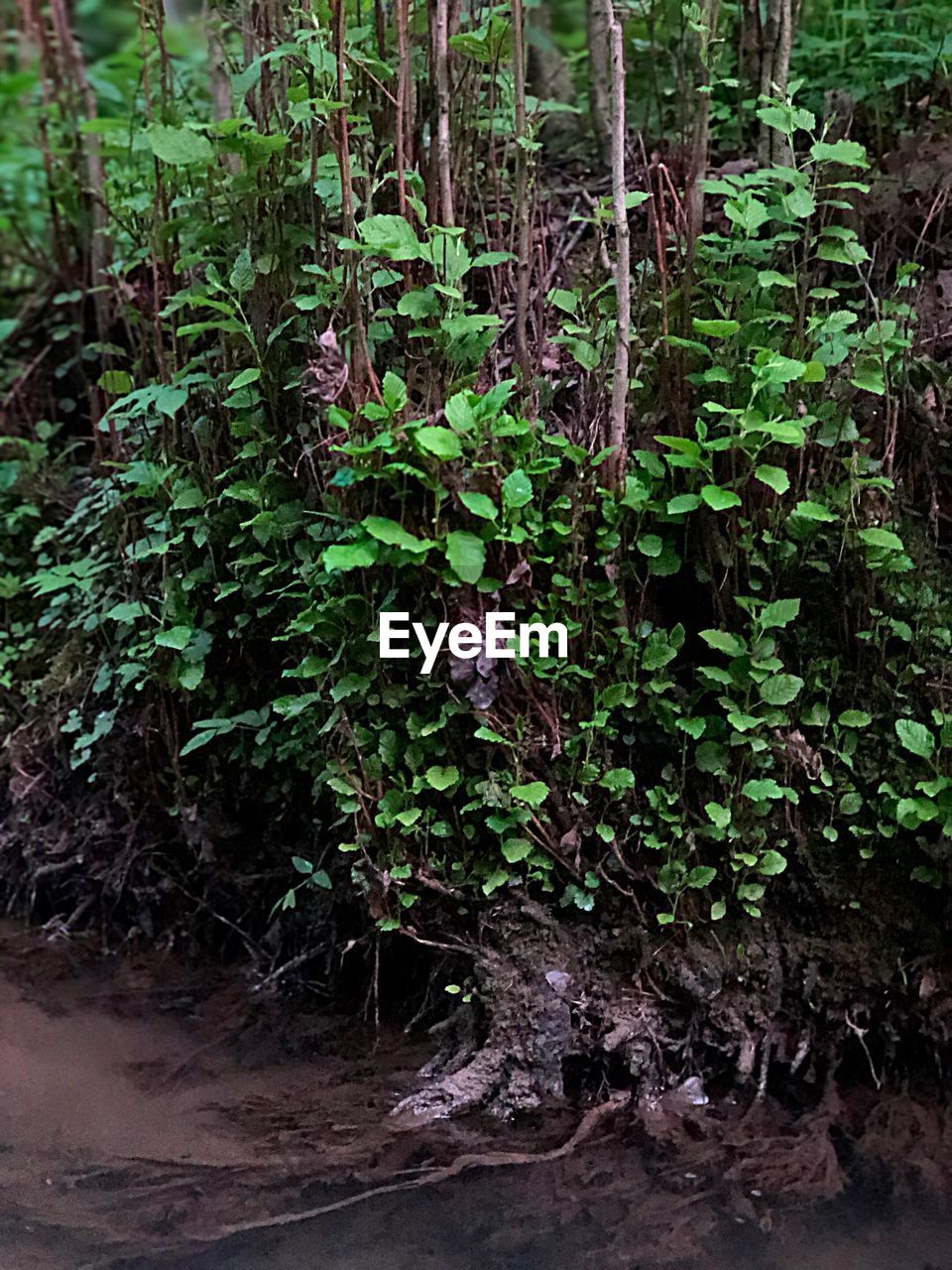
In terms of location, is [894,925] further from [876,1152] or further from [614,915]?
[614,915]

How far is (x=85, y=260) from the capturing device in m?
4.46

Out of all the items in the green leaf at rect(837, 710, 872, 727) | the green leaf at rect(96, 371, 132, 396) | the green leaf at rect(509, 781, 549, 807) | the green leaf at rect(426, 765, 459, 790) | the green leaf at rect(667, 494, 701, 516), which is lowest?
the green leaf at rect(509, 781, 549, 807)

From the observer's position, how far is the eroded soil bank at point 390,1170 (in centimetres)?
228

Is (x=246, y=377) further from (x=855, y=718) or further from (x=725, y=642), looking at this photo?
(x=855, y=718)

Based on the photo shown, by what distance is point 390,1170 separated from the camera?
2498 millimetres

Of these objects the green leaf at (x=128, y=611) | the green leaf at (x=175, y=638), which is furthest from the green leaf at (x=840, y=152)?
the green leaf at (x=128, y=611)

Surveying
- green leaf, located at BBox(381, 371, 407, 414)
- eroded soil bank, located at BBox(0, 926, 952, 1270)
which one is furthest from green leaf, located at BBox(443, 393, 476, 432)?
eroded soil bank, located at BBox(0, 926, 952, 1270)

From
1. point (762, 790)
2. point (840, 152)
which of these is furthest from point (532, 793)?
point (840, 152)

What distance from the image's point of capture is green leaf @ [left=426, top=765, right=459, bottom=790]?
8.70 ft

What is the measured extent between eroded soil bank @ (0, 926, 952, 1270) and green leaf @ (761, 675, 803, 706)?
3.47ft

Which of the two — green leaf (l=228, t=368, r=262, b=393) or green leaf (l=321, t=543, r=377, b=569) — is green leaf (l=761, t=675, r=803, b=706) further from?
green leaf (l=228, t=368, r=262, b=393)

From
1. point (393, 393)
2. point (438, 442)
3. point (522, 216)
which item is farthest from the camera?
point (522, 216)

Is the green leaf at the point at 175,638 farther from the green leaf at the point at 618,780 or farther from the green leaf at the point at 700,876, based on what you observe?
the green leaf at the point at 700,876

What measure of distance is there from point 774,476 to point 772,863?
99 centimetres
